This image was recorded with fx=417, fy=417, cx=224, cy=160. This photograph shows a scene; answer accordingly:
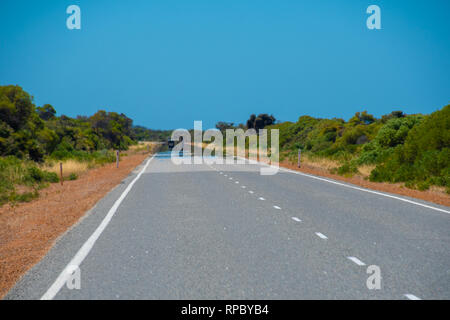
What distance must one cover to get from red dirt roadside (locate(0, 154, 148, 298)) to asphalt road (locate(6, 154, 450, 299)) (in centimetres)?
36

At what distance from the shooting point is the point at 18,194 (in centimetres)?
1418

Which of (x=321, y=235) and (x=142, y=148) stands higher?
(x=142, y=148)

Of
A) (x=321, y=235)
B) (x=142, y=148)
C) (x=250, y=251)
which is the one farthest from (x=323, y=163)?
(x=142, y=148)

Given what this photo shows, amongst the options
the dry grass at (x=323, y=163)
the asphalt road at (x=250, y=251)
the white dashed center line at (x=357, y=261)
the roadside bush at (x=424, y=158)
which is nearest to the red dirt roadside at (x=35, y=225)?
the asphalt road at (x=250, y=251)

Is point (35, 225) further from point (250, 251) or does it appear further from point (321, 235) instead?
point (321, 235)

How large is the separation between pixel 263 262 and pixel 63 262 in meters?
2.70

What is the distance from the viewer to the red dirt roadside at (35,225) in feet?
19.6

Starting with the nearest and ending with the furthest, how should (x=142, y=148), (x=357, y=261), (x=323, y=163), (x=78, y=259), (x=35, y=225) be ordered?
(x=357, y=261) < (x=78, y=259) < (x=35, y=225) < (x=323, y=163) < (x=142, y=148)

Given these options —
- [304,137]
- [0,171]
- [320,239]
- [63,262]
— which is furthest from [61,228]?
[304,137]

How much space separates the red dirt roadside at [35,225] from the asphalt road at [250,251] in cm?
36

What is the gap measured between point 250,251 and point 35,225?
217 inches

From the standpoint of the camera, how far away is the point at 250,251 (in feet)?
20.1

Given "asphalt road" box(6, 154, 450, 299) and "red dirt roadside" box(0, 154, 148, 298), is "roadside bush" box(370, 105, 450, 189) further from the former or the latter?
"red dirt roadside" box(0, 154, 148, 298)
